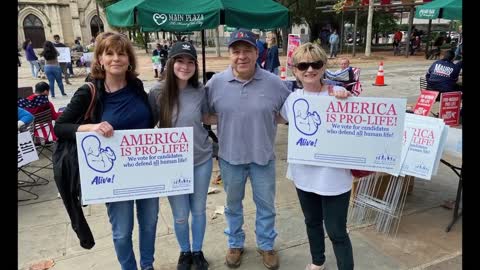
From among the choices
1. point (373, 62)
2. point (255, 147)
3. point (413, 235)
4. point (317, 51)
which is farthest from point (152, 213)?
point (373, 62)

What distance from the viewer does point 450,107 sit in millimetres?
→ 5781

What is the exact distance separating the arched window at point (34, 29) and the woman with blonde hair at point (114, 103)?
51.0 meters

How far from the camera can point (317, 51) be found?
2.42 meters

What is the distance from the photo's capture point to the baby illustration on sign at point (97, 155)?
2.35m

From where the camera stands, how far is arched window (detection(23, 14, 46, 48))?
4525 centimetres

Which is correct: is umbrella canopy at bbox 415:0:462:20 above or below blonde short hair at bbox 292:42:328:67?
above

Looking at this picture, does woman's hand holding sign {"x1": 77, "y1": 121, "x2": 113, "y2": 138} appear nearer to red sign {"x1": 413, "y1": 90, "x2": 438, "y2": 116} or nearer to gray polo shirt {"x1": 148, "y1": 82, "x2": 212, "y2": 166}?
gray polo shirt {"x1": 148, "y1": 82, "x2": 212, "y2": 166}

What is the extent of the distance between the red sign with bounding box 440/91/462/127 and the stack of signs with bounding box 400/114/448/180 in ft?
8.46

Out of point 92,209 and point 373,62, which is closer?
point 92,209

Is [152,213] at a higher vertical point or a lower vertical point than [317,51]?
lower

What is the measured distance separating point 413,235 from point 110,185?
293 cm

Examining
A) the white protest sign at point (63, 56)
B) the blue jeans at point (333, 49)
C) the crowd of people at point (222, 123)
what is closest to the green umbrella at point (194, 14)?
the crowd of people at point (222, 123)

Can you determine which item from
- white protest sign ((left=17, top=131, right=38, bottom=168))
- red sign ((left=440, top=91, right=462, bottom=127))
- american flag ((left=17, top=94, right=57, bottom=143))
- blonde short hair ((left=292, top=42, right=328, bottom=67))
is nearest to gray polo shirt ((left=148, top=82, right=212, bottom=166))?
blonde short hair ((left=292, top=42, right=328, bottom=67))
